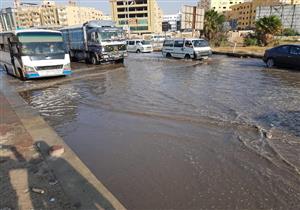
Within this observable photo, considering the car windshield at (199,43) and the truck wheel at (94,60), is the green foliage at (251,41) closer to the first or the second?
the car windshield at (199,43)

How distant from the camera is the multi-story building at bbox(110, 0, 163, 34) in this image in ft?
317

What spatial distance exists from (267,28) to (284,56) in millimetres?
18080

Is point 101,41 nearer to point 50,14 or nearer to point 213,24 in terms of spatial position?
point 213,24

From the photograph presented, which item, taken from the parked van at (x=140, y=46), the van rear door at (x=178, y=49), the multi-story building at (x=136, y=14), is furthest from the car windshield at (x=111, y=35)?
the multi-story building at (x=136, y=14)

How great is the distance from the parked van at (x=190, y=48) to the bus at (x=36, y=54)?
1197 centimetres

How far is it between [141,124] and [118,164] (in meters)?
2.29

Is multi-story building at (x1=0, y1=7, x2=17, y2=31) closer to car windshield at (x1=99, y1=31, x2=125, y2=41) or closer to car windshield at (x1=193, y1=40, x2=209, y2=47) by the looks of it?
car windshield at (x1=99, y1=31, x2=125, y2=41)

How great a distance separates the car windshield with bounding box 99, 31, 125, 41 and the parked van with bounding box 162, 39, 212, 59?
19.4 ft

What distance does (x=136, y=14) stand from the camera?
9956 centimetres

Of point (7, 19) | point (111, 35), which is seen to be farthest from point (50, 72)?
point (7, 19)

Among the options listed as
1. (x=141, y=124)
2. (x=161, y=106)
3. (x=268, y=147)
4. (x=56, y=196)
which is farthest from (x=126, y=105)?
(x=56, y=196)

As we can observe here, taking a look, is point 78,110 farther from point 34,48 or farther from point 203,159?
point 34,48

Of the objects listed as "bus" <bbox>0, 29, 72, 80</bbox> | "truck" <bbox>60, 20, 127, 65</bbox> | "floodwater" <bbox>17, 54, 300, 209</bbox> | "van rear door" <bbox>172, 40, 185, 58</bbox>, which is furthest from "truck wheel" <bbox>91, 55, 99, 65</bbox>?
"floodwater" <bbox>17, 54, 300, 209</bbox>

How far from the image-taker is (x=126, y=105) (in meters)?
8.94
